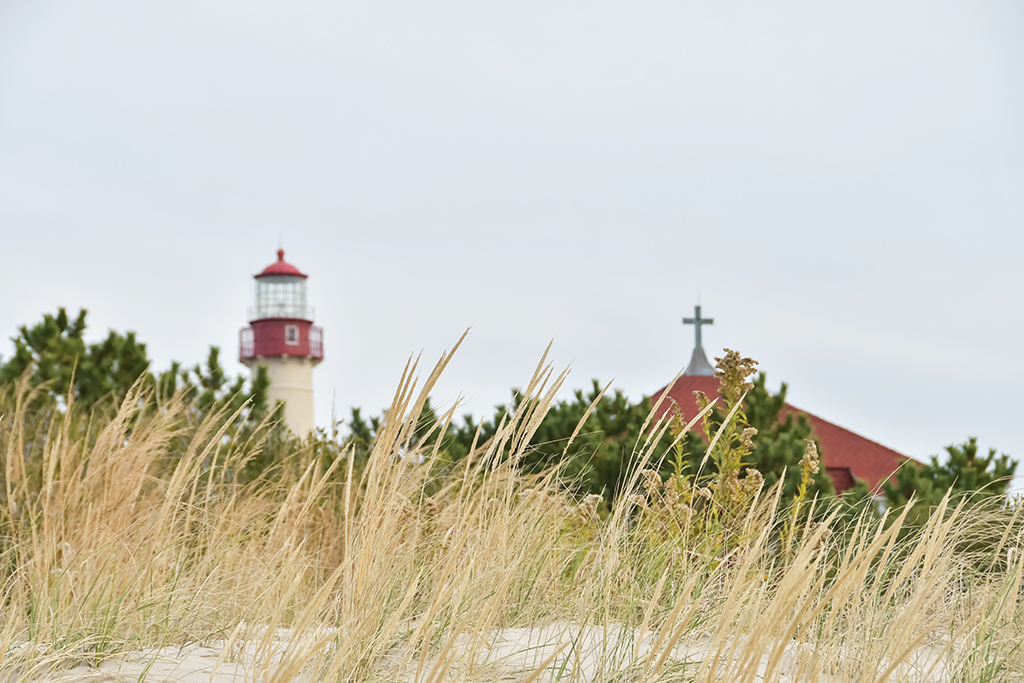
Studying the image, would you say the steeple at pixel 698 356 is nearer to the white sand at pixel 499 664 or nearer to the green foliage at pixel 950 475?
the green foliage at pixel 950 475

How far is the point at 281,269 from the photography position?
22.5 meters

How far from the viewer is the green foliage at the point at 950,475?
7.10m

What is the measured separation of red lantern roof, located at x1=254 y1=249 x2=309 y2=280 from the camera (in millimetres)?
22469

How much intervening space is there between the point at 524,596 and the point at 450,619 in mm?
470

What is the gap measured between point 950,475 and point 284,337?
1657 centimetres

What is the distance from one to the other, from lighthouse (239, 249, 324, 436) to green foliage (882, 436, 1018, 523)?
1583 cm

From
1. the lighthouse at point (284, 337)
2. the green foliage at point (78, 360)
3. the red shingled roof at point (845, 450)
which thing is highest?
the lighthouse at point (284, 337)

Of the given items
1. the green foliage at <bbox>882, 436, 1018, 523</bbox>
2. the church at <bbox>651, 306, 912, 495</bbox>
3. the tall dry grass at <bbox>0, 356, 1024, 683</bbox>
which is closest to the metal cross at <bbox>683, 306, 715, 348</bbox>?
the church at <bbox>651, 306, 912, 495</bbox>

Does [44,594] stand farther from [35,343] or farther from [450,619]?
[35,343]

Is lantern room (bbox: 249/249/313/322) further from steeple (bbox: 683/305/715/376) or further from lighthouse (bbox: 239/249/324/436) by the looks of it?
steeple (bbox: 683/305/715/376)

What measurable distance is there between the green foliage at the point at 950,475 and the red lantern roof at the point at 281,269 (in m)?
16.0

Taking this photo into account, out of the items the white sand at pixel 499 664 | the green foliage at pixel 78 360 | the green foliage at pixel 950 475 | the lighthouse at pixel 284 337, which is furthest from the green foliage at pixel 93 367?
the lighthouse at pixel 284 337

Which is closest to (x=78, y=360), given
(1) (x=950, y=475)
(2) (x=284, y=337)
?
(1) (x=950, y=475)

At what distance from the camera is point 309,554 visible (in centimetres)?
404
